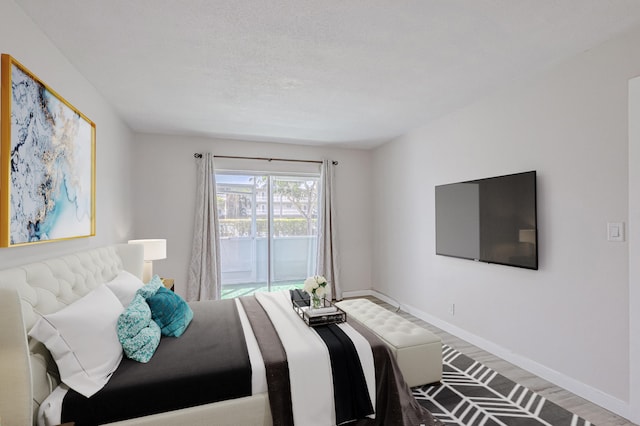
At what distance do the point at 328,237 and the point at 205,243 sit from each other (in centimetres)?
192

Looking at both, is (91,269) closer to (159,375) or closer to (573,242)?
(159,375)

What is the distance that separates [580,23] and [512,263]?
1.92m

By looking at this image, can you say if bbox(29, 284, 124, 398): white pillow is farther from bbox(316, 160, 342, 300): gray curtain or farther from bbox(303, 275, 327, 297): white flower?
bbox(316, 160, 342, 300): gray curtain

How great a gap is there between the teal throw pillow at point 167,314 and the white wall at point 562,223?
2.90 m

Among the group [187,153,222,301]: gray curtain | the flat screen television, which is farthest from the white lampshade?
the flat screen television

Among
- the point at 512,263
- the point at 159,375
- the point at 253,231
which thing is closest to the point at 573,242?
the point at 512,263

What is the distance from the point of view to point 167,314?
89.5 inches

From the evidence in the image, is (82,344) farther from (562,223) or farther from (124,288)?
(562,223)

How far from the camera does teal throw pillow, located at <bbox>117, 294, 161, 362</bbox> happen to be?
73.0 inches

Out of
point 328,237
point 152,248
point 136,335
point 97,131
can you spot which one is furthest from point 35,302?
point 328,237

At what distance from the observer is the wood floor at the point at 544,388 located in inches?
85.7

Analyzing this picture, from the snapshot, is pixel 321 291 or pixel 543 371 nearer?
pixel 321 291

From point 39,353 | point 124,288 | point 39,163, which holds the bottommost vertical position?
point 39,353

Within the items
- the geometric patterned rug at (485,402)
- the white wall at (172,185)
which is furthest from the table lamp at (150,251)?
the geometric patterned rug at (485,402)
